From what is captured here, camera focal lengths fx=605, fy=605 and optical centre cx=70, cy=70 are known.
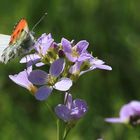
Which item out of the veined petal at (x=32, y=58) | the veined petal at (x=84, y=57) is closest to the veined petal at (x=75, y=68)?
the veined petal at (x=84, y=57)

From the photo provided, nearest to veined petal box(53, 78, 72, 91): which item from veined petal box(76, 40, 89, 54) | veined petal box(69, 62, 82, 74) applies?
veined petal box(69, 62, 82, 74)

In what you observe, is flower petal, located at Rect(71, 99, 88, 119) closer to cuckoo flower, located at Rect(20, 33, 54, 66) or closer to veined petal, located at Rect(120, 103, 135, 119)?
veined petal, located at Rect(120, 103, 135, 119)

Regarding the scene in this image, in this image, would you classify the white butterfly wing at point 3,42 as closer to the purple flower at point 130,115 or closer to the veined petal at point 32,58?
the veined petal at point 32,58

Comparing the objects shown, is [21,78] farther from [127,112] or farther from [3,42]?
[127,112]

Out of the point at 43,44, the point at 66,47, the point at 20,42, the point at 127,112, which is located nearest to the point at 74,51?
the point at 66,47

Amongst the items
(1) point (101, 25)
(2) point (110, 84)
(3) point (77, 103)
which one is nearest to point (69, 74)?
(3) point (77, 103)

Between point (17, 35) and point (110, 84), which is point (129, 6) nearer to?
point (110, 84)
